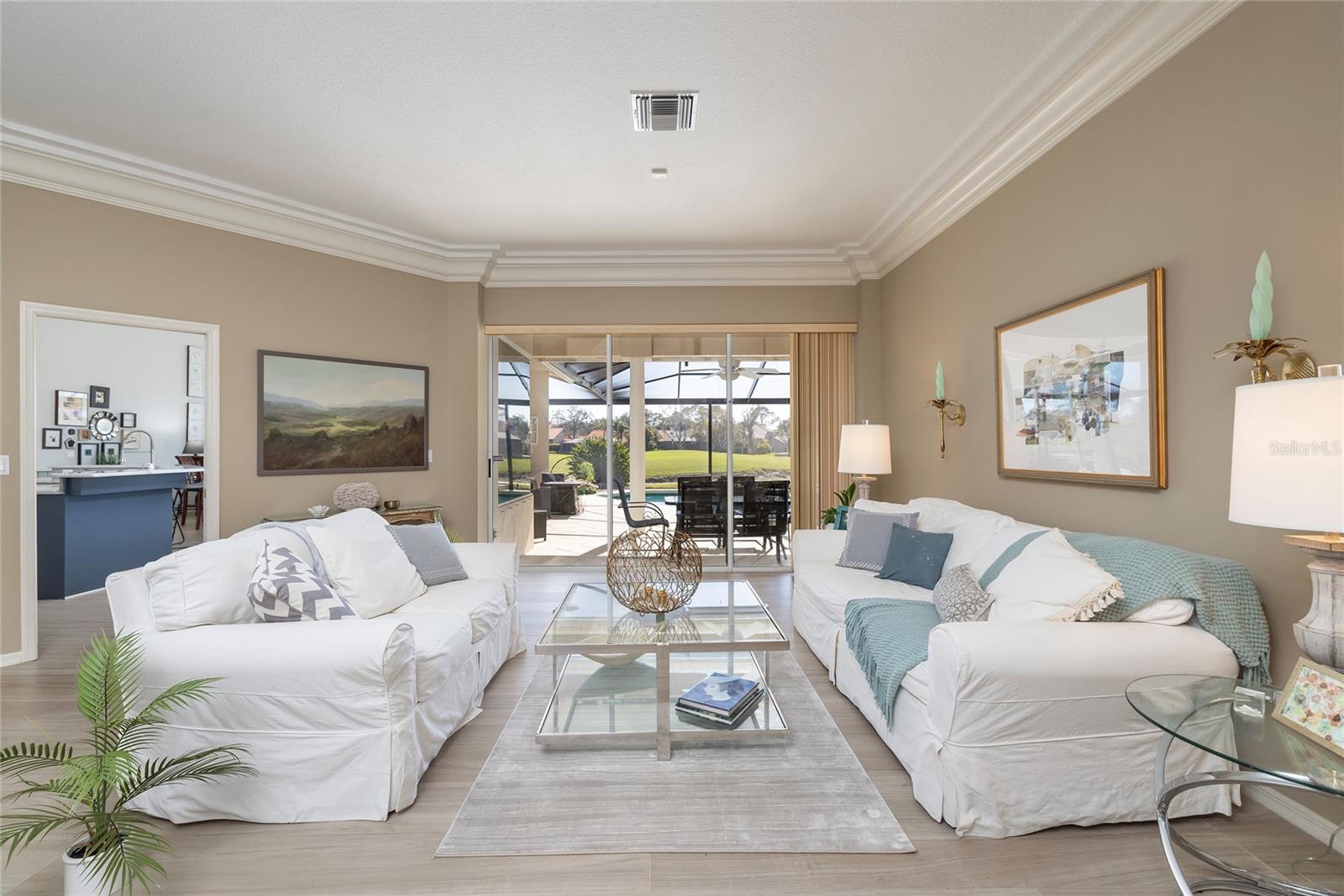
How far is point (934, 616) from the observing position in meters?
2.73

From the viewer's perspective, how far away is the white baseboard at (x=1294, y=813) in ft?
6.13

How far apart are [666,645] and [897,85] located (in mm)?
2768

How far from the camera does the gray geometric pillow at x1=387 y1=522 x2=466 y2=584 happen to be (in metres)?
3.36

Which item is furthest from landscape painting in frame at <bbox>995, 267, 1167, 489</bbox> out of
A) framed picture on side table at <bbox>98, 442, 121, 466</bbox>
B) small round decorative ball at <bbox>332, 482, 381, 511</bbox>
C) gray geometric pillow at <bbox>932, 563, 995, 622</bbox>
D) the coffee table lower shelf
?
framed picture on side table at <bbox>98, 442, 121, 466</bbox>

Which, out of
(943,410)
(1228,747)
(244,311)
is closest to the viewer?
(1228,747)

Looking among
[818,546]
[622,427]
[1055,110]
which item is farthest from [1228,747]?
[622,427]

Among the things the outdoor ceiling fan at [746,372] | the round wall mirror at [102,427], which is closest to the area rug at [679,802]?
the outdoor ceiling fan at [746,372]

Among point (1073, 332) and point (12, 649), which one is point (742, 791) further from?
point (12, 649)

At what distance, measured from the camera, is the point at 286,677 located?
201cm

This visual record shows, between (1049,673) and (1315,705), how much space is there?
571 millimetres

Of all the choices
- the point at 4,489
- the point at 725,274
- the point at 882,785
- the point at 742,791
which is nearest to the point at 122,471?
the point at 4,489

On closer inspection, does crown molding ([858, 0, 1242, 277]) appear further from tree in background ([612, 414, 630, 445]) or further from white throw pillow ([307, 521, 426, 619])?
white throw pillow ([307, 521, 426, 619])

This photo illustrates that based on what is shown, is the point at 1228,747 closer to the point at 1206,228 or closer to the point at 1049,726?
the point at 1049,726

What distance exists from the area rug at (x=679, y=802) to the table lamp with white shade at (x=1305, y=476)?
1.27 metres
